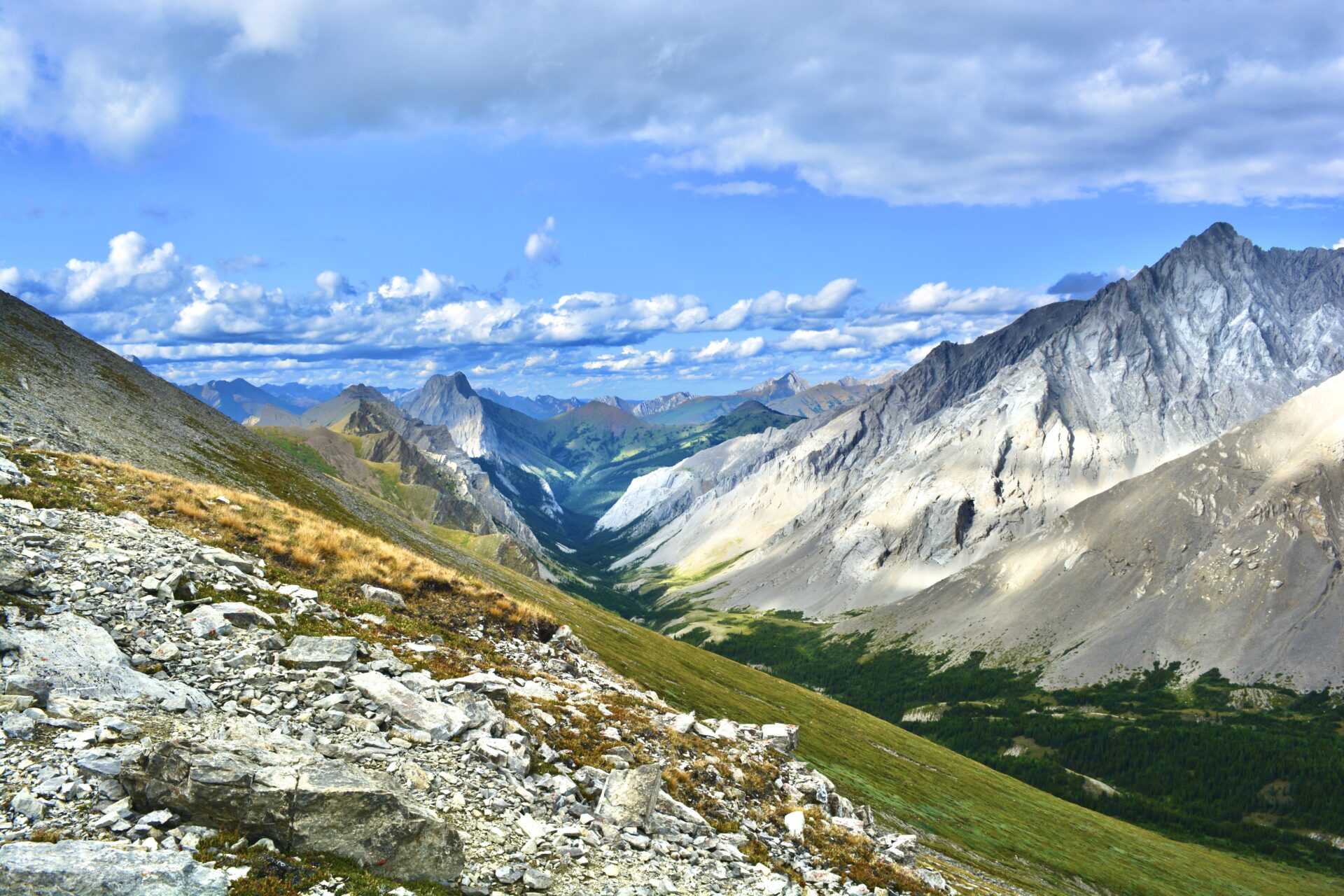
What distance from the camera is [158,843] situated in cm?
1220

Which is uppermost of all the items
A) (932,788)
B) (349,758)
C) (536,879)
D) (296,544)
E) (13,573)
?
(296,544)

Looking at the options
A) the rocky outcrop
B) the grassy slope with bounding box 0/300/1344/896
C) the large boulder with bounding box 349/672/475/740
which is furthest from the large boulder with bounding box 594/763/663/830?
the grassy slope with bounding box 0/300/1344/896

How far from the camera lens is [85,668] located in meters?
16.3

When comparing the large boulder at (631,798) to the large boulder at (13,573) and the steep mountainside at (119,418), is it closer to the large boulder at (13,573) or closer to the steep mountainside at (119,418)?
the large boulder at (13,573)

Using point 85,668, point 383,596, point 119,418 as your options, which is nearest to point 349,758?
point 85,668

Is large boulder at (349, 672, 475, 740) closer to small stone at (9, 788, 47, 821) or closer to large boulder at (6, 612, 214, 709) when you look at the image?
large boulder at (6, 612, 214, 709)

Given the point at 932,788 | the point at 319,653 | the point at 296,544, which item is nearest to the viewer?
the point at 319,653

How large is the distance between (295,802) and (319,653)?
7.24m

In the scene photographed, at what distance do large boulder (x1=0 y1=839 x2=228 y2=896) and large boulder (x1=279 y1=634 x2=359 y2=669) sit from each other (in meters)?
8.13

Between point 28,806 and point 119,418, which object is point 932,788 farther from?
point 119,418

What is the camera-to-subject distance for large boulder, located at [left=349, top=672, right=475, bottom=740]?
19109 mm

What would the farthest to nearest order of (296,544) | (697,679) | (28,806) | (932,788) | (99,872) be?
(932,788), (697,679), (296,544), (28,806), (99,872)

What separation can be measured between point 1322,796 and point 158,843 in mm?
262336

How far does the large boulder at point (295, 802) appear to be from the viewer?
1313cm
